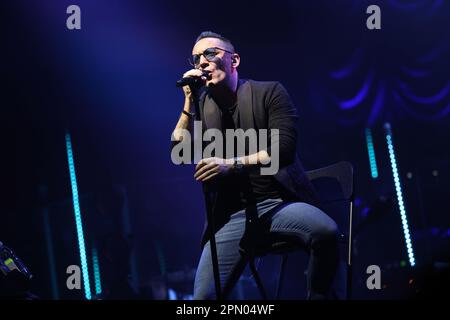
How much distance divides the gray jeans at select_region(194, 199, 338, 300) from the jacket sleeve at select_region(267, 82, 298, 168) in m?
0.26

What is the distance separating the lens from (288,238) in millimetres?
2588

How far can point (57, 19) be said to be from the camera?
4852mm

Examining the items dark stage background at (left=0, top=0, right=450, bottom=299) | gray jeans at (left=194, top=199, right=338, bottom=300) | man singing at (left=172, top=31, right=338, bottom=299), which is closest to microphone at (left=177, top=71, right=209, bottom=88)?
man singing at (left=172, top=31, right=338, bottom=299)

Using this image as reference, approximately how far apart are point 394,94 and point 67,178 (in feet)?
13.7

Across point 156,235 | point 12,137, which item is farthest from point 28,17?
point 156,235

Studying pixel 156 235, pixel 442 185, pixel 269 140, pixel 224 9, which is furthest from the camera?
pixel 156 235

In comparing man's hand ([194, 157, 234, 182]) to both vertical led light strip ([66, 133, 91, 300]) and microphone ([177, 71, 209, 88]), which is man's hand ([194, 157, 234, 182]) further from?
vertical led light strip ([66, 133, 91, 300])

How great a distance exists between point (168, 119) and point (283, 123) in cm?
361

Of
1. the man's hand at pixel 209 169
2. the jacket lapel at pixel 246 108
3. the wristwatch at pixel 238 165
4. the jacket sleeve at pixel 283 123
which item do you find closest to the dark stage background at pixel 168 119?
the jacket lapel at pixel 246 108

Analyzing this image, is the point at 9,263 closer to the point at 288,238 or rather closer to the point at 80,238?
the point at 288,238

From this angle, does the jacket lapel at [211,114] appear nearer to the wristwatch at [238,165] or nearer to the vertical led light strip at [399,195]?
the wristwatch at [238,165]

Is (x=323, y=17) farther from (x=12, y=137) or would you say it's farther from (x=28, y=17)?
(x=12, y=137)

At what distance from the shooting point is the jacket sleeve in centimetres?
265

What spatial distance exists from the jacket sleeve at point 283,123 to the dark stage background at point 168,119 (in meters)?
2.68
